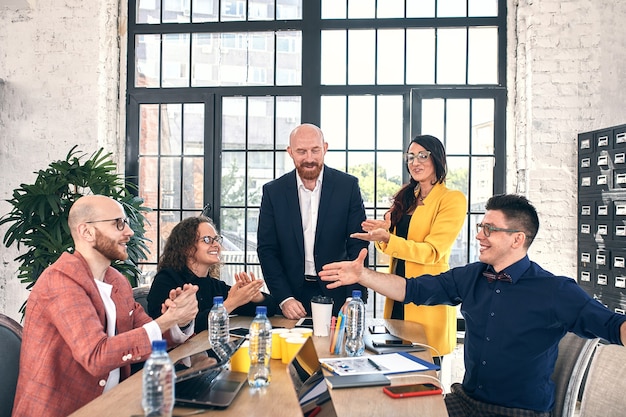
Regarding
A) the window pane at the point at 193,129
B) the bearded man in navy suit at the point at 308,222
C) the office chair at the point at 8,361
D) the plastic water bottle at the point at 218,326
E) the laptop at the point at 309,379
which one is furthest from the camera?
the window pane at the point at 193,129

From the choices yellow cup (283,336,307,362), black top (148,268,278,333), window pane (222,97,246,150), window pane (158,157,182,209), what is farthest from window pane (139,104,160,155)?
yellow cup (283,336,307,362)

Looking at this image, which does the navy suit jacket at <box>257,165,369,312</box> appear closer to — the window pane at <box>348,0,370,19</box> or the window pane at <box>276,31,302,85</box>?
the window pane at <box>276,31,302,85</box>

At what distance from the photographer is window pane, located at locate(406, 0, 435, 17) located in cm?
484

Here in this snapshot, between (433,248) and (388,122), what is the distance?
7.45 ft

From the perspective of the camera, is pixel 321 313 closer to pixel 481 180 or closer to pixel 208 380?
pixel 208 380

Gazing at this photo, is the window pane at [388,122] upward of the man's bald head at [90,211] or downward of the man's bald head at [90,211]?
upward

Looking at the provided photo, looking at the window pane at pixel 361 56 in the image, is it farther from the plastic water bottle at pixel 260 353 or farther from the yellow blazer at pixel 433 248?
the plastic water bottle at pixel 260 353

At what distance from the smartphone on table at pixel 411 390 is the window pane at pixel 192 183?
11.7 ft

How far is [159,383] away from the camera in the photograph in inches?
53.8

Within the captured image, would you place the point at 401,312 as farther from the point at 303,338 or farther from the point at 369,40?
the point at 369,40

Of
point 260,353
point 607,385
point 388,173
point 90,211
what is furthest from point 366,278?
point 388,173

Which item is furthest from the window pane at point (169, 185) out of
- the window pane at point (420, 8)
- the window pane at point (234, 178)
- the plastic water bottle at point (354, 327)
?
the plastic water bottle at point (354, 327)

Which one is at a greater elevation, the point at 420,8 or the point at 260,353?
the point at 420,8

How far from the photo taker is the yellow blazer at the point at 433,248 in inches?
107
